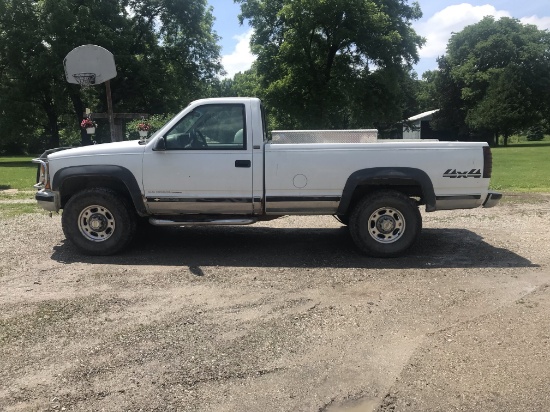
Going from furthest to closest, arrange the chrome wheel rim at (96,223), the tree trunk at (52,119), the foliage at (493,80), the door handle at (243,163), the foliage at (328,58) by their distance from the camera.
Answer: the foliage at (493,80)
the tree trunk at (52,119)
the foliage at (328,58)
the chrome wheel rim at (96,223)
the door handle at (243,163)

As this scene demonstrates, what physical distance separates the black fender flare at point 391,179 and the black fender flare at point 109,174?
267 centimetres

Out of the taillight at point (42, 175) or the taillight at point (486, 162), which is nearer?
the taillight at point (486, 162)

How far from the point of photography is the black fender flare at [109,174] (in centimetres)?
651

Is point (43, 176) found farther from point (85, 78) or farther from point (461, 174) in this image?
point (85, 78)

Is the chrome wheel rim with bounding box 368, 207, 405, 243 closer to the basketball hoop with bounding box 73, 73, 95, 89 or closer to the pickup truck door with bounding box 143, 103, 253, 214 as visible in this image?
the pickup truck door with bounding box 143, 103, 253, 214

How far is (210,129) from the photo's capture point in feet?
21.7

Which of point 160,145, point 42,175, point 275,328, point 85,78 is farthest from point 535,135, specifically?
point 275,328

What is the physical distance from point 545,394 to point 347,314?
1759 millimetres

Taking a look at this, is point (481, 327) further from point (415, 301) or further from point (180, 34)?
point (180, 34)

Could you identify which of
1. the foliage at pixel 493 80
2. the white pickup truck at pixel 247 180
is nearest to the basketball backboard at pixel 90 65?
the white pickup truck at pixel 247 180

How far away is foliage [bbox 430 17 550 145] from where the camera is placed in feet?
185

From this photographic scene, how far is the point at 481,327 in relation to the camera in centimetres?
434

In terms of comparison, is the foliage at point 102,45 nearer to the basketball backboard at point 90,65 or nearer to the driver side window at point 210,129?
the basketball backboard at point 90,65

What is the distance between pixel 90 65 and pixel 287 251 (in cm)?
914
